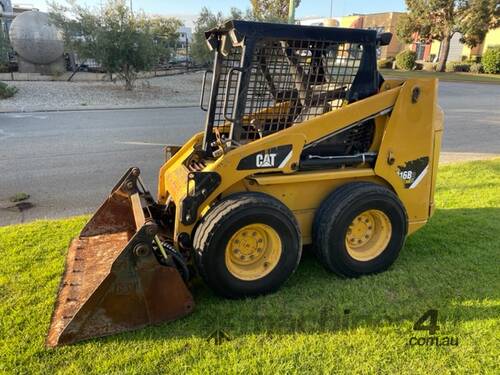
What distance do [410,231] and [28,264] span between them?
349 centimetres

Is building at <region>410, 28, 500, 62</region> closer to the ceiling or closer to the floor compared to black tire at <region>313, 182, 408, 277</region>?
closer to the ceiling

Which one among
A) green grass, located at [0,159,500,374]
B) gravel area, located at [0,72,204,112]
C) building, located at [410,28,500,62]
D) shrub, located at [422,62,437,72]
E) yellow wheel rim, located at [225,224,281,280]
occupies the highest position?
building, located at [410,28,500,62]

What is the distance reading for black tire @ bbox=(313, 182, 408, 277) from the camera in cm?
343

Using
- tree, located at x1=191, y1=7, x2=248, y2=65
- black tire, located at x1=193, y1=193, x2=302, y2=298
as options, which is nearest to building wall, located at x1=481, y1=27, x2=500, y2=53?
tree, located at x1=191, y1=7, x2=248, y2=65

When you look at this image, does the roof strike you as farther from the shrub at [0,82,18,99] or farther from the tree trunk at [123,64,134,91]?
the tree trunk at [123,64,134,91]

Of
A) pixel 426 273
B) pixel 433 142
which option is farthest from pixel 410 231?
pixel 433 142

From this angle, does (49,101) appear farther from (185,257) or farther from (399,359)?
(399,359)

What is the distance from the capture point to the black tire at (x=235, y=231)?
3.08 metres

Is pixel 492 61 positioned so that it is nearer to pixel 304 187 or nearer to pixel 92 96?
pixel 92 96

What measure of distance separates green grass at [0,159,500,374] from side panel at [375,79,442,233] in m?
0.66

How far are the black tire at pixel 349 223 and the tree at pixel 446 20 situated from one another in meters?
35.9

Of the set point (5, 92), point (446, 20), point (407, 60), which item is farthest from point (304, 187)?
point (407, 60)

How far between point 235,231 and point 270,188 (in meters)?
0.51

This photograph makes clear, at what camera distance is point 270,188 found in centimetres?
341
